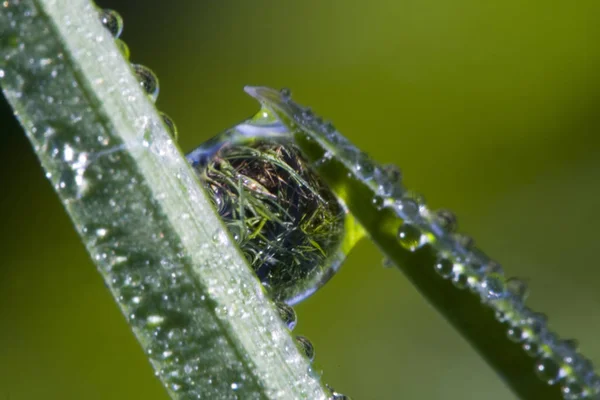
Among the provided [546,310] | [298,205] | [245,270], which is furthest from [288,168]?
[546,310]

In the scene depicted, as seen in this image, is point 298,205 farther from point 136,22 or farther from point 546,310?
point 136,22

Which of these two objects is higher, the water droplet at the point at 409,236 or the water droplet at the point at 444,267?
the water droplet at the point at 409,236

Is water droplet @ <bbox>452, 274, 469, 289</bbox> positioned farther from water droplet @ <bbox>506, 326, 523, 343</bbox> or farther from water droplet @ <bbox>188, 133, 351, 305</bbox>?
water droplet @ <bbox>188, 133, 351, 305</bbox>

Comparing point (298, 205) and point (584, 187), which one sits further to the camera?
point (584, 187)

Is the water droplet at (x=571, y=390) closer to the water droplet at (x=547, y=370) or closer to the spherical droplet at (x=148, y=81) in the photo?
the water droplet at (x=547, y=370)

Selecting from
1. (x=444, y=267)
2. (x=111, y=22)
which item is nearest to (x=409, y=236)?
(x=444, y=267)

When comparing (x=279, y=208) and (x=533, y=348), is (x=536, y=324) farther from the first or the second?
(x=279, y=208)

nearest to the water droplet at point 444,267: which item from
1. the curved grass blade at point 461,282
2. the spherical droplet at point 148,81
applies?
the curved grass blade at point 461,282
